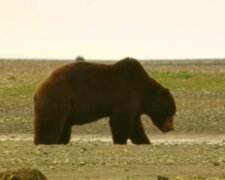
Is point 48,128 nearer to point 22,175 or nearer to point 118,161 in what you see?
point 118,161

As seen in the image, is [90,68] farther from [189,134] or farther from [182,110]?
[182,110]

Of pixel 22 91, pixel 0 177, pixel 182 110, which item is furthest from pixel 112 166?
pixel 22 91

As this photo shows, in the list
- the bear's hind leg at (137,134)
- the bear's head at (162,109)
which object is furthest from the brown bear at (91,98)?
the bear's head at (162,109)

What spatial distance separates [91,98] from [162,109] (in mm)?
2320

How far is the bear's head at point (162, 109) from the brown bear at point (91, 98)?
372 mm

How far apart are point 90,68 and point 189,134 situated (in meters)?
5.47

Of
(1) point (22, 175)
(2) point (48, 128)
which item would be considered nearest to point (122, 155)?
(2) point (48, 128)

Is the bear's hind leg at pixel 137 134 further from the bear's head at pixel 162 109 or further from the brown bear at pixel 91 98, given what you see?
the bear's head at pixel 162 109

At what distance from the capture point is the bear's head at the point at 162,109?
91.9 ft

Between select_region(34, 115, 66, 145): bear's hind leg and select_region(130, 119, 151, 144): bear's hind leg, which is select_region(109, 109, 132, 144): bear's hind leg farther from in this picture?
select_region(34, 115, 66, 145): bear's hind leg

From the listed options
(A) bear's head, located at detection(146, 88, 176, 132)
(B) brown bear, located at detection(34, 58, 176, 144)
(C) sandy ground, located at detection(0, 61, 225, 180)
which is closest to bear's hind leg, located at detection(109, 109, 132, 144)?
(B) brown bear, located at detection(34, 58, 176, 144)

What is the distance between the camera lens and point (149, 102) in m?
27.9

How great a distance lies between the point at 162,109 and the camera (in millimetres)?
28422

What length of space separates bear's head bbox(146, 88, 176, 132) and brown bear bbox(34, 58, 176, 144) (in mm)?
372
